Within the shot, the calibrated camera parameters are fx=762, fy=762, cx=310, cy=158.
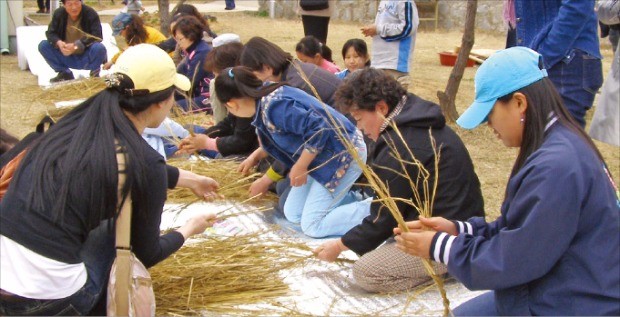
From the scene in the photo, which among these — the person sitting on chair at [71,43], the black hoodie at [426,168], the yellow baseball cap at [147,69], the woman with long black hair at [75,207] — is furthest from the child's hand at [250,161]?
the person sitting on chair at [71,43]

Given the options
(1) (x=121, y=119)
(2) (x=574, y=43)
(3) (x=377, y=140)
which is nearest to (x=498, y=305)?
(3) (x=377, y=140)

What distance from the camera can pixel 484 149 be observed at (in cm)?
595

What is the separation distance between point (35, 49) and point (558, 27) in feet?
24.2

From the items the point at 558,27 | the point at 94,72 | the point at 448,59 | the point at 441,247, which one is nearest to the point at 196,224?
the point at 441,247

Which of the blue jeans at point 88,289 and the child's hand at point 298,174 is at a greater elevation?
the blue jeans at point 88,289

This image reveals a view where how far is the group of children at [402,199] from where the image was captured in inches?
73.6

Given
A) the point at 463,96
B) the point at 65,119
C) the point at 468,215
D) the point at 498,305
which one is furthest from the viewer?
the point at 463,96

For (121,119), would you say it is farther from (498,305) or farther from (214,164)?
(214,164)

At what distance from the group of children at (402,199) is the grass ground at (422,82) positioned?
1.78 m

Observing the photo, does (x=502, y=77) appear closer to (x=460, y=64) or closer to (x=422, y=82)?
(x=460, y=64)

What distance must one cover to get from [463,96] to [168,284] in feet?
17.7

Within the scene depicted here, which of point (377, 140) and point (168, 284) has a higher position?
point (377, 140)

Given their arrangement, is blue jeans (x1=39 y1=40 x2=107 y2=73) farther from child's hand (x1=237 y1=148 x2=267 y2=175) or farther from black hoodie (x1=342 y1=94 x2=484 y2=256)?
black hoodie (x1=342 y1=94 x2=484 y2=256)

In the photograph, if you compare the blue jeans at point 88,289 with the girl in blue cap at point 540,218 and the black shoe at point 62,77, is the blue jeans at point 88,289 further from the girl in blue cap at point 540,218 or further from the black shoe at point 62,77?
the black shoe at point 62,77
